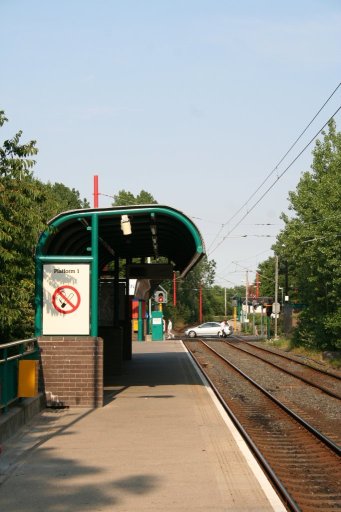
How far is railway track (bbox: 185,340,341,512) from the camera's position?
27.1 ft

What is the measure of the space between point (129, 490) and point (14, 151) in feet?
28.8

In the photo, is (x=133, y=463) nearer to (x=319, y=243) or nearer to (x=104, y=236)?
(x=104, y=236)

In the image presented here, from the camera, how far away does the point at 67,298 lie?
15.4 m

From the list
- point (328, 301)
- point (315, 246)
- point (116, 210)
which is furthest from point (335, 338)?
point (116, 210)

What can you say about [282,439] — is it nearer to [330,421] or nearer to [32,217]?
[330,421]

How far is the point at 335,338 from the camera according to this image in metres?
34.6

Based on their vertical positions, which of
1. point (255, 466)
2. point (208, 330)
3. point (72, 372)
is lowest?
point (255, 466)

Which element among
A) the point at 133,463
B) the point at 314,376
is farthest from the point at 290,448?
the point at 314,376

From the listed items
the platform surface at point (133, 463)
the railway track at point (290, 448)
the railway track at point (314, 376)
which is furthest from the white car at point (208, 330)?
the platform surface at point (133, 463)

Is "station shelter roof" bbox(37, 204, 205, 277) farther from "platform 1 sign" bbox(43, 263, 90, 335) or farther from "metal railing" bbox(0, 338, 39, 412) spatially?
"metal railing" bbox(0, 338, 39, 412)

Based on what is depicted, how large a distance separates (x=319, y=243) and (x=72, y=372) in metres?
19.8

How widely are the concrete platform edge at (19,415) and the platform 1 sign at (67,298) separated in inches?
57.0

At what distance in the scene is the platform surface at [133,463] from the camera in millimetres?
7434

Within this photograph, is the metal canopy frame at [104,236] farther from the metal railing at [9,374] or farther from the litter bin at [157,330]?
the litter bin at [157,330]
